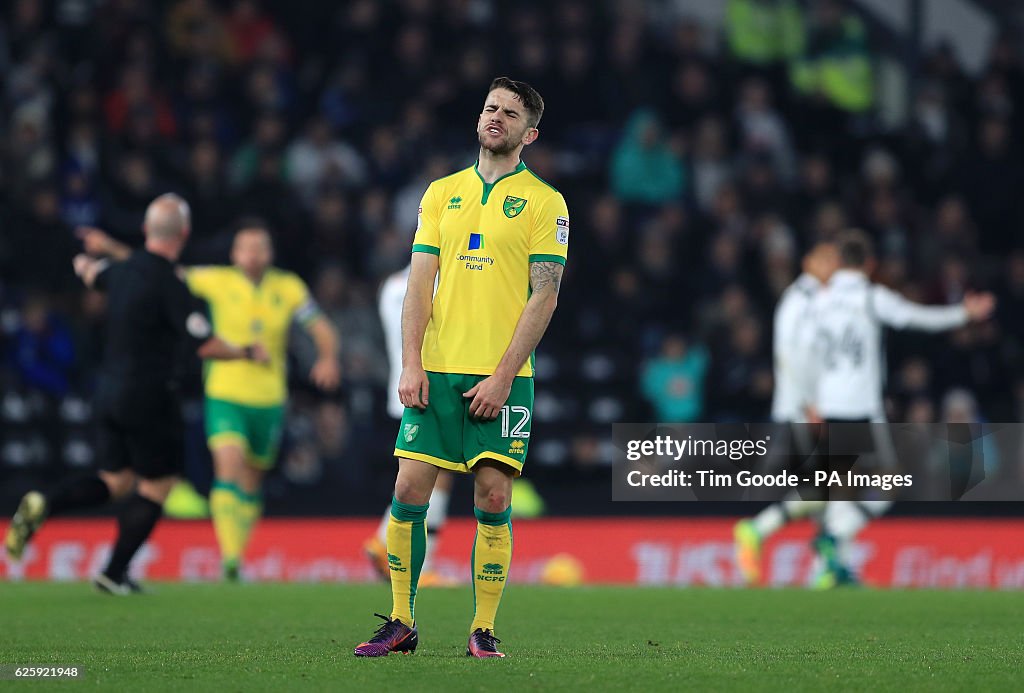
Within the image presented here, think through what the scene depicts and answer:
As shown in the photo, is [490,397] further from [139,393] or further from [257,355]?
[257,355]

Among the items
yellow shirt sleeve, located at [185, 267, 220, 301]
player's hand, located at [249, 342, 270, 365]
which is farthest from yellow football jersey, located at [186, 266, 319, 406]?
player's hand, located at [249, 342, 270, 365]

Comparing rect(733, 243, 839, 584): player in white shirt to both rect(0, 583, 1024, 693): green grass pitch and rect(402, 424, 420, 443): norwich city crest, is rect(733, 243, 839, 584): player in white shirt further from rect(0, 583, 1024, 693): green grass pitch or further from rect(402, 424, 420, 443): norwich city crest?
rect(402, 424, 420, 443): norwich city crest

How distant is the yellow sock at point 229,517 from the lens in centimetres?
1130

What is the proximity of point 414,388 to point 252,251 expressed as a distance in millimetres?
6028

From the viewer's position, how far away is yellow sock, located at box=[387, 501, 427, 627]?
236 inches

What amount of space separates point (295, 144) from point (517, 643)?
11.1 m

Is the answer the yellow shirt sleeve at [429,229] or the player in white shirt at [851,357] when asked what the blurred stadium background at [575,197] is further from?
the yellow shirt sleeve at [429,229]

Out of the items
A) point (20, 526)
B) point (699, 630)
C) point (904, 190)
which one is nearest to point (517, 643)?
point (699, 630)

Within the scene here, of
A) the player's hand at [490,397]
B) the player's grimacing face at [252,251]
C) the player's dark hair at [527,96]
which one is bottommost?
the player's hand at [490,397]

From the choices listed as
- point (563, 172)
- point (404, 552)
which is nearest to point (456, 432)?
point (404, 552)

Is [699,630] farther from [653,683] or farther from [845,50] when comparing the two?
[845,50]

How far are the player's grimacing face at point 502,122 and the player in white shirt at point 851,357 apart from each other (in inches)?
229

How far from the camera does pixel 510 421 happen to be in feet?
19.4

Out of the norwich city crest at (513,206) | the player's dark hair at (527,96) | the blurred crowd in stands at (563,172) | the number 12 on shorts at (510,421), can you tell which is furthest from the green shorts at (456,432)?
the blurred crowd in stands at (563,172)
